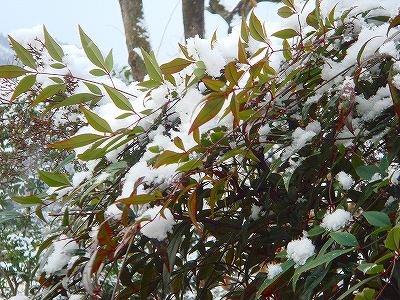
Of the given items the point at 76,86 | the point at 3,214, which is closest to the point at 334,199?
the point at 3,214

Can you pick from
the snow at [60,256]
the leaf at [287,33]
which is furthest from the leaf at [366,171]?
the snow at [60,256]

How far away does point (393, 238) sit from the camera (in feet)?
1.32

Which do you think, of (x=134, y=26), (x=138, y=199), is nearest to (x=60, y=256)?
(x=138, y=199)

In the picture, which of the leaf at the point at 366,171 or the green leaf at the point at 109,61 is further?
the green leaf at the point at 109,61

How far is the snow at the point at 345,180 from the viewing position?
576 millimetres

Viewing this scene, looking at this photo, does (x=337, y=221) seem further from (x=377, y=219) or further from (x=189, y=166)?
(x=189, y=166)

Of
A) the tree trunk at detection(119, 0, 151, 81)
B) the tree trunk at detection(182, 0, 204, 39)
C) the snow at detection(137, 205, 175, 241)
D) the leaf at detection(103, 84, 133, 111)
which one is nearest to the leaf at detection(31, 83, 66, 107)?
the leaf at detection(103, 84, 133, 111)

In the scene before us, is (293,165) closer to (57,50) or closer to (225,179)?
(225,179)

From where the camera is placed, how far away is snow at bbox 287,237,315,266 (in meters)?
0.50

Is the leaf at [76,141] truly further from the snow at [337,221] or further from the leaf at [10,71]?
the snow at [337,221]

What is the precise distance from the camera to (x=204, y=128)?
64 centimetres

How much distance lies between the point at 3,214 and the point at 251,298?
1.14ft

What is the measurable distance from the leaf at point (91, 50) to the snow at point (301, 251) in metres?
0.40

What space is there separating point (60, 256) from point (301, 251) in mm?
Answer: 310
